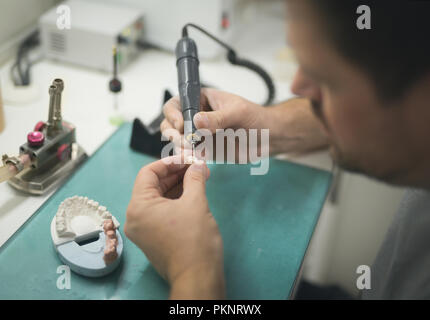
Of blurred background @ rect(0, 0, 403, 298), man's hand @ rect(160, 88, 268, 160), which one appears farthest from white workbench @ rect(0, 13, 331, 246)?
man's hand @ rect(160, 88, 268, 160)

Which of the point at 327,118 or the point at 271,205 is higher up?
the point at 327,118

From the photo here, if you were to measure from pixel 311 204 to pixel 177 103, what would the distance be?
35 cm

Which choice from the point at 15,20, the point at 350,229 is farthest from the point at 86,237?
the point at 350,229

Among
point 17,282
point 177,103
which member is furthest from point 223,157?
point 17,282

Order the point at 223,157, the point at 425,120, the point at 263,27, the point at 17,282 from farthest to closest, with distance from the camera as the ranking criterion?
the point at 263,27, the point at 223,157, the point at 17,282, the point at 425,120

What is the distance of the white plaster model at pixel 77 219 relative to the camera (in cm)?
86

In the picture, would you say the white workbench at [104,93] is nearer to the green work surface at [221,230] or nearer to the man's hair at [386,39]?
the green work surface at [221,230]

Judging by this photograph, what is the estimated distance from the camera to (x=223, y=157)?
1.12m

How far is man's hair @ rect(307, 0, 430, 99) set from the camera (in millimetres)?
586

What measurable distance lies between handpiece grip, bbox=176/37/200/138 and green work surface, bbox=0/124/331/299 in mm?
164

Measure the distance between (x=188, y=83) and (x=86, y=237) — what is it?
14.3 inches

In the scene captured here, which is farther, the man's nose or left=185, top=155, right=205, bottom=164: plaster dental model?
left=185, top=155, right=205, bottom=164: plaster dental model

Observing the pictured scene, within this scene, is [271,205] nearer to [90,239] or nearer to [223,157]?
[223,157]

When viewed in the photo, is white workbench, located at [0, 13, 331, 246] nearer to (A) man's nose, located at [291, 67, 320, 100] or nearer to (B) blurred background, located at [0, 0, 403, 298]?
(B) blurred background, located at [0, 0, 403, 298]
